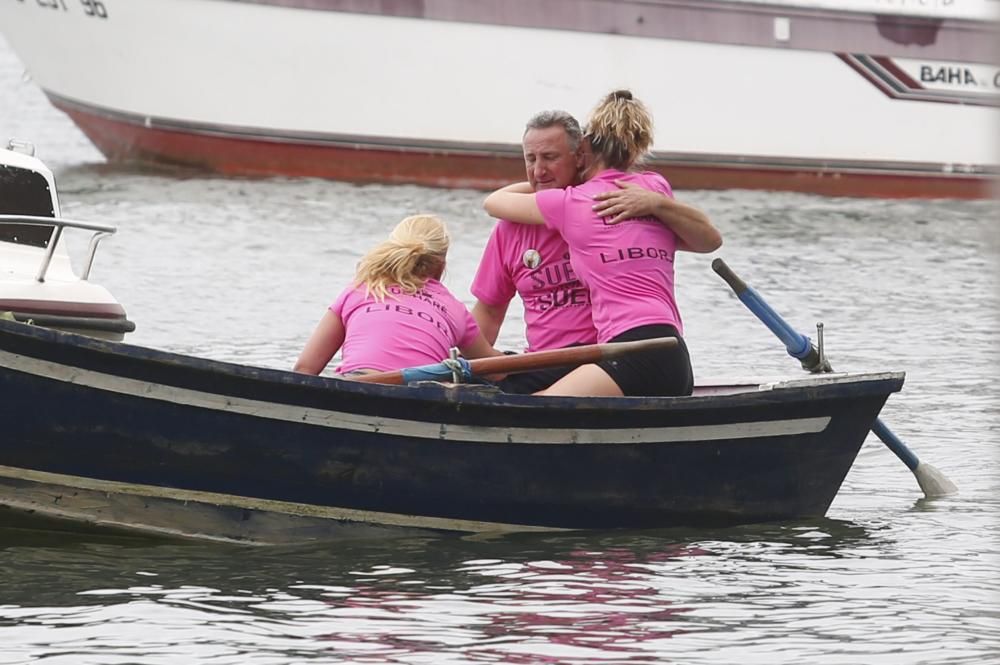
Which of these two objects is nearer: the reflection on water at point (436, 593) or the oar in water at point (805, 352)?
the reflection on water at point (436, 593)

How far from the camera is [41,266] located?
31.6 feet

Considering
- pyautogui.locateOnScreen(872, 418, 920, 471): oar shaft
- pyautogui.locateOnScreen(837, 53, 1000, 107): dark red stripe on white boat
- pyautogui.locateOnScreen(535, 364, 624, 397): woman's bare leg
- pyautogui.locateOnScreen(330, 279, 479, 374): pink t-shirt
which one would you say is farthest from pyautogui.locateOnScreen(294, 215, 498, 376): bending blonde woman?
→ pyautogui.locateOnScreen(837, 53, 1000, 107): dark red stripe on white boat

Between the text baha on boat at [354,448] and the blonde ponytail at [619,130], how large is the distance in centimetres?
101

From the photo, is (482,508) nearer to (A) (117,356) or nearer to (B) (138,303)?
(A) (117,356)

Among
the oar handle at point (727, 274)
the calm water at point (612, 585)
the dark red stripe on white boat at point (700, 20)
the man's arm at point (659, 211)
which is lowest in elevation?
the calm water at point (612, 585)

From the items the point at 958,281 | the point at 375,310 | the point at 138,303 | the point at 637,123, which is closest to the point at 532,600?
the point at 375,310

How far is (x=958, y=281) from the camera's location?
1830 centimetres

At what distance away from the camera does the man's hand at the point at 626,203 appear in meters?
8.18

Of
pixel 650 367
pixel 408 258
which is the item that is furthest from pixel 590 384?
pixel 408 258

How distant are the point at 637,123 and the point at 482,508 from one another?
67.6 inches

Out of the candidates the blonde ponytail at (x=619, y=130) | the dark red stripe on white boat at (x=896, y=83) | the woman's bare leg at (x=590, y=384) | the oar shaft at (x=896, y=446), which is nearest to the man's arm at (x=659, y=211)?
the blonde ponytail at (x=619, y=130)

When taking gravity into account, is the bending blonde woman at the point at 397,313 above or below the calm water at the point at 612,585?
above

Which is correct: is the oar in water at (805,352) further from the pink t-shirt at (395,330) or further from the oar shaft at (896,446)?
the pink t-shirt at (395,330)

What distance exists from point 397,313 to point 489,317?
63cm
